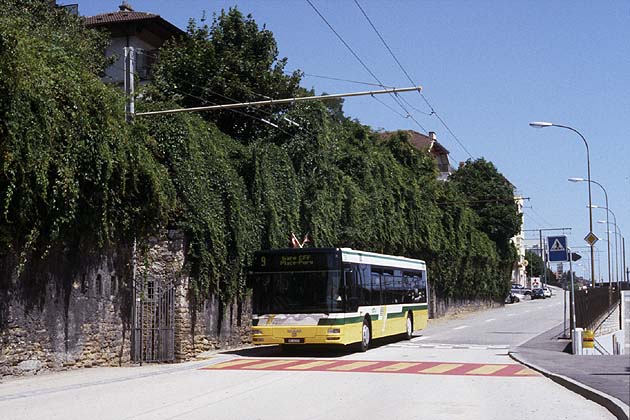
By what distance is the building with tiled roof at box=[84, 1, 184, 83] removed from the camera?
47938 millimetres

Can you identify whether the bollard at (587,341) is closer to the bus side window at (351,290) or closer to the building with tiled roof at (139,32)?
the bus side window at (351,290)

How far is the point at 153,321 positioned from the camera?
854 inches

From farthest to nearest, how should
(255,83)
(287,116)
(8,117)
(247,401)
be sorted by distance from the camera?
(255,83), (287,116), (8,117), (247,401)

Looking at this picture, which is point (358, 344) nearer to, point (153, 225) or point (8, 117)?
point (153, 225)

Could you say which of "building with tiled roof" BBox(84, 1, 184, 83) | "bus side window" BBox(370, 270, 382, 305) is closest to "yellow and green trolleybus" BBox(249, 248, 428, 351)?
"bus side window" BBox(370, 270, 382, 305)

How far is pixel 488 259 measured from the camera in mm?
66625

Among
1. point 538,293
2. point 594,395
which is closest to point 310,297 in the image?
point 594,395

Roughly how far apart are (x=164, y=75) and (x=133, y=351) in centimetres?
1925

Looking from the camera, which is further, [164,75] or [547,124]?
[164,75]

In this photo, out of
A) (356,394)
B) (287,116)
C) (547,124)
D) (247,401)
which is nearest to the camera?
(247,401)

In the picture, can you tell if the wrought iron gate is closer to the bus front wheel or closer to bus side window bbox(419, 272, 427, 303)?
the bus front wheel

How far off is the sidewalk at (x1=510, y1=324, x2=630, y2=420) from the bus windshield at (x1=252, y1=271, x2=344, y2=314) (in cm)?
522

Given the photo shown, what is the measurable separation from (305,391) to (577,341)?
11.7 m

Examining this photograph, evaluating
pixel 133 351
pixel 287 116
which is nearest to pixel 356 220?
pixel 287 116
